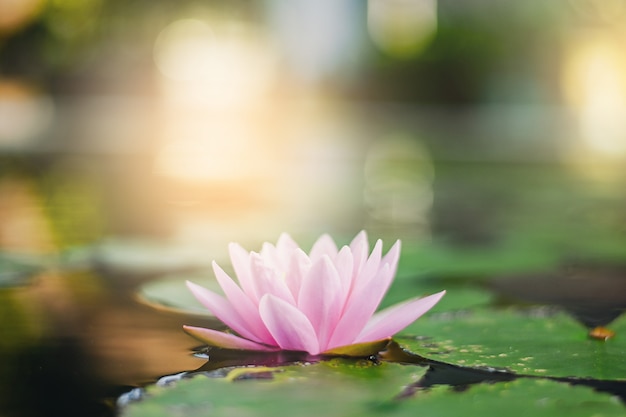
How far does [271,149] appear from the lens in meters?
5.38

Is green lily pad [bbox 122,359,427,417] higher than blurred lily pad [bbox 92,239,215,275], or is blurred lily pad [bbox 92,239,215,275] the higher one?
blurred lily pad [bbox 92,239,215,275]

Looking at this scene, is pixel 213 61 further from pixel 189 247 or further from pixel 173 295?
pixel 173 295

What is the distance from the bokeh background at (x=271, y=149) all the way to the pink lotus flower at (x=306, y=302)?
86 mm

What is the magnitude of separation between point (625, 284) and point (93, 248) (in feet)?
3.47

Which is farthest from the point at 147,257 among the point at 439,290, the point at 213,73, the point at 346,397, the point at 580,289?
the point at 213,73

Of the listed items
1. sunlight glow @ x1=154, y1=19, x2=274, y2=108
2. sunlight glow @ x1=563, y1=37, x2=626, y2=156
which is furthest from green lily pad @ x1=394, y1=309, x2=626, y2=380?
sunlight glow @ x1=563, y1=37, x2=626, y2=156

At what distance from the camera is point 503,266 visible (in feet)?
5.55

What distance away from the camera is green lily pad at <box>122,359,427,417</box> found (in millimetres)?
739

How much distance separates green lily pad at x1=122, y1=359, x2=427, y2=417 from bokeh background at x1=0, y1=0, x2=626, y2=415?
3.0 inches

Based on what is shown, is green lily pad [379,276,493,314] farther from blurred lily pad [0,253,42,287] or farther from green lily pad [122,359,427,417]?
blurred lily pad [0,253,42,287]

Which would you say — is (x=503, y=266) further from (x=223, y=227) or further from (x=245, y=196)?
(x=245, y=196)

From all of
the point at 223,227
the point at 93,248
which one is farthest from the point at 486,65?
the point at 93,248

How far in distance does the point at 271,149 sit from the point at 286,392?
4.62 metres

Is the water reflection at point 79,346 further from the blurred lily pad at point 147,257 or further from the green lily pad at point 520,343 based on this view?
the green lily pad at point 520,343
